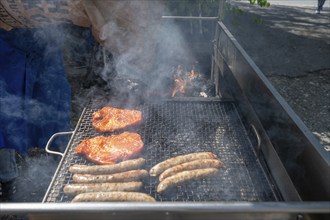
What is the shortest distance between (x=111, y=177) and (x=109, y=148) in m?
0.46

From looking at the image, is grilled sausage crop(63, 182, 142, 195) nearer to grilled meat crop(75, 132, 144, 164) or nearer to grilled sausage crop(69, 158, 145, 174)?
grilled sausage crop(69, 158, 145, 174)

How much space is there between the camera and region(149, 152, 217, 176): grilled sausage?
3.11 meters

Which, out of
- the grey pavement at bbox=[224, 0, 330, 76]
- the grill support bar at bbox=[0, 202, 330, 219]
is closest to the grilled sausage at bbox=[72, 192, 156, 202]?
the grill support bar at bbox=[0, 202, 330, 219]

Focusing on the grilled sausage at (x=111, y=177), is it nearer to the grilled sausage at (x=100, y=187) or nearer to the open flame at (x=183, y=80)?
the grilled sausage at (x=100, y=187)

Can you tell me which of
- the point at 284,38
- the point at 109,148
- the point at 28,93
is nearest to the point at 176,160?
the point at 109,148

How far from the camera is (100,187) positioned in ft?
9.46

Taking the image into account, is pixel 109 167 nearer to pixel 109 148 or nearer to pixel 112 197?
pixel 109 148

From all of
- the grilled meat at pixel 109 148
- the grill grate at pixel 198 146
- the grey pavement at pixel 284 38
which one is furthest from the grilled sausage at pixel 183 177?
the grey pavement at pixel 284 38

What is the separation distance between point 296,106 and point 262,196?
5175 mm

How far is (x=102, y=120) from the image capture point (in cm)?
385

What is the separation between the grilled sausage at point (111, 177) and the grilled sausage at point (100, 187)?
6 centimetres

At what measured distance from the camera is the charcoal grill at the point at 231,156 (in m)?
1.82

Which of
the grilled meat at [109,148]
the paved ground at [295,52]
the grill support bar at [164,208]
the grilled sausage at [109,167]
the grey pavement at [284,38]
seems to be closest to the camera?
the grill support bar at [164,208]

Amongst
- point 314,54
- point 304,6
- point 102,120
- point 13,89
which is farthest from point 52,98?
point 304,6
